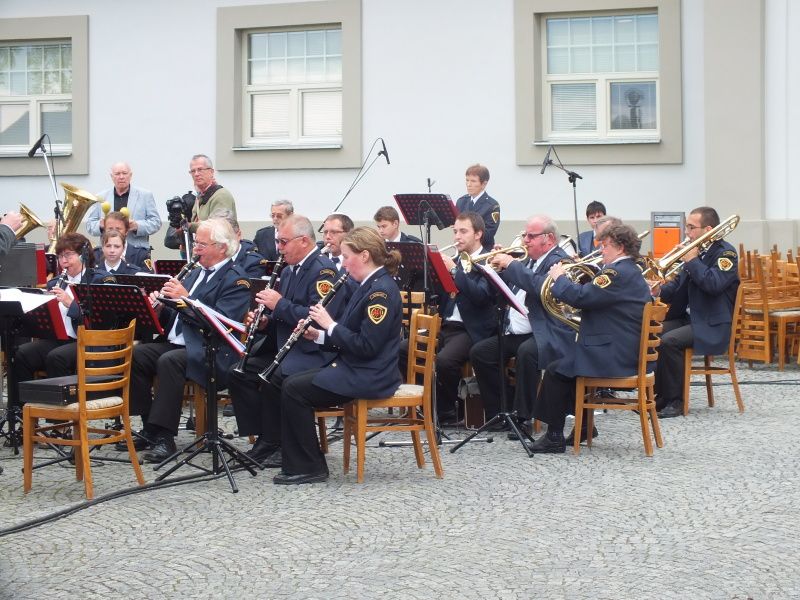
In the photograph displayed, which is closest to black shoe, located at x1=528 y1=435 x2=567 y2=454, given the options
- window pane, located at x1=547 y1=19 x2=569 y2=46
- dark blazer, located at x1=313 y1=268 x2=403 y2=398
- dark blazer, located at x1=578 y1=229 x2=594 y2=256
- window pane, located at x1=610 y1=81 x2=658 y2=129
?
dark blazer, located at x1=313 y1=268 x2=403 y2=398

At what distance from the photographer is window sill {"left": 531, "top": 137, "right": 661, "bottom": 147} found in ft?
48.3

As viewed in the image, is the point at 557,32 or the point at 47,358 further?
the point at 557,32

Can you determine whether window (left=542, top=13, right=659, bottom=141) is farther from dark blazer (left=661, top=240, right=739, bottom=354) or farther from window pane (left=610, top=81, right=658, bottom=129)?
dark blazer (left=661, top=240, right=739, bottom=354)

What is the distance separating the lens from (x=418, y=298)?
11.0 metres

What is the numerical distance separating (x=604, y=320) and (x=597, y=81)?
6982mm

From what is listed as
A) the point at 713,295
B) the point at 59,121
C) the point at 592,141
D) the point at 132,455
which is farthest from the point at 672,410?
the point at 59,121

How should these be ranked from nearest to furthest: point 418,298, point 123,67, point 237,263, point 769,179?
point 237,263 < point 418,298 < point 769,179 < point 123,67

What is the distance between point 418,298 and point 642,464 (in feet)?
10.3

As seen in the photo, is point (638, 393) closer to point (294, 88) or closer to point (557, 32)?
point (557, 32)

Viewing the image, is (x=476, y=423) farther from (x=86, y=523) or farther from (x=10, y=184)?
(x=10, y=184)

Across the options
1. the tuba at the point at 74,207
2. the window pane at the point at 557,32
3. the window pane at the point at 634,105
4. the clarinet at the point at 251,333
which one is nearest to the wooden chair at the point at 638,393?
the clarinet at the point at 251,333

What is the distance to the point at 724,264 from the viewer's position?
10.5 meters

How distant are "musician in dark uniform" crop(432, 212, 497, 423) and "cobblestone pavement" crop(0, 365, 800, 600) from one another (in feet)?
3.46

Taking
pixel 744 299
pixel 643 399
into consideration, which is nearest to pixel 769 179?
pixel 744 299
